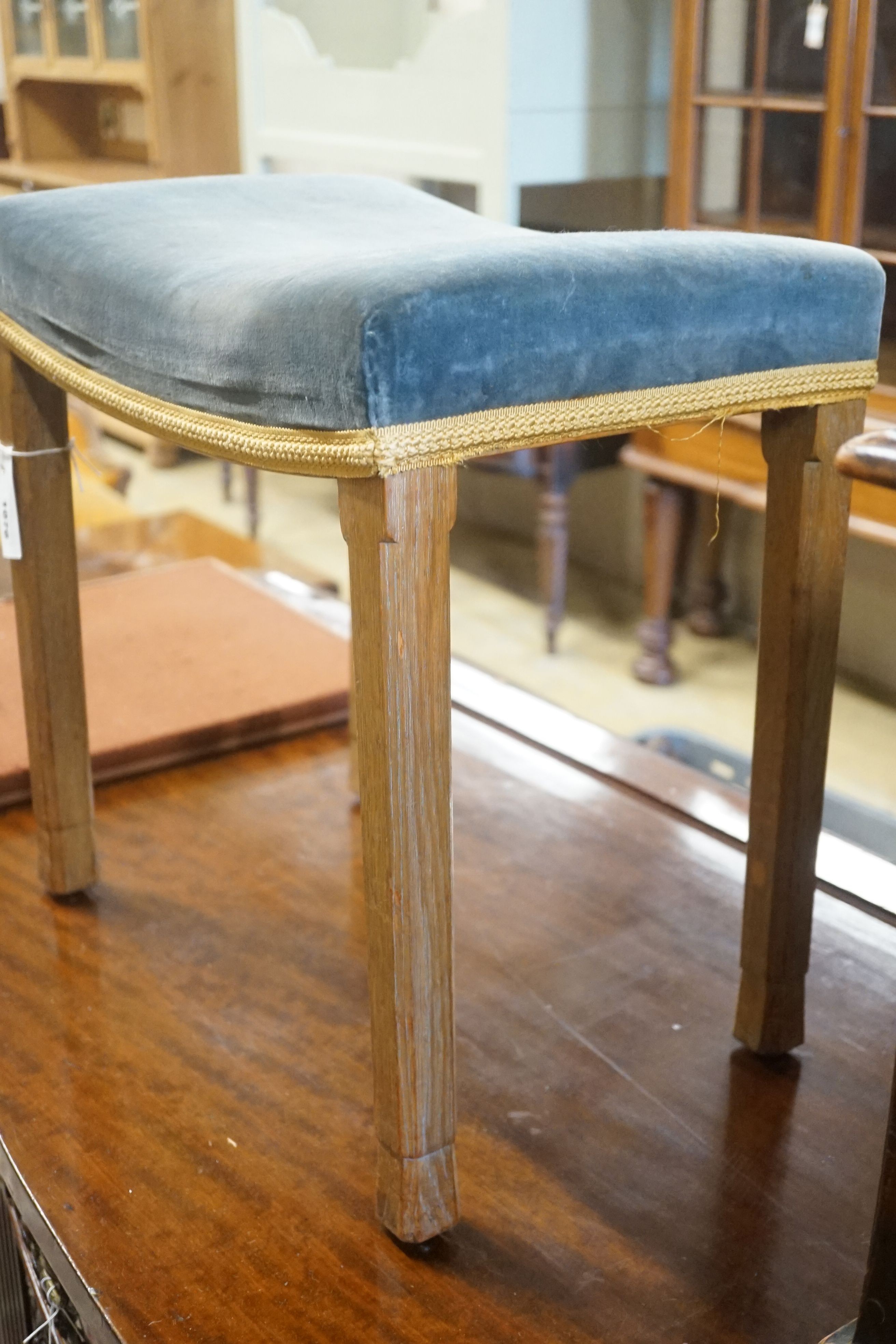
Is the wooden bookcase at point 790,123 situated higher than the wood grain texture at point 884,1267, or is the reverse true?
the wooden bookcase at point 790,123

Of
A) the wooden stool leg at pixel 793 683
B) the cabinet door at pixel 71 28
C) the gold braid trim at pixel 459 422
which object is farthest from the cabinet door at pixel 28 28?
the wooden stool leg at pixel 793 683

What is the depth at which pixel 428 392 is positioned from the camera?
63 cm

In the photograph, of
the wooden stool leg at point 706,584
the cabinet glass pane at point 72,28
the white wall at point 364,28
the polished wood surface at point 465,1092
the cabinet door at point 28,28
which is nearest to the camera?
the polished wood surface at point 465,1092

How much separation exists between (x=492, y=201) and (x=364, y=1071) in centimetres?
205

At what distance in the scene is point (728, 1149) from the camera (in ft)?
2.81

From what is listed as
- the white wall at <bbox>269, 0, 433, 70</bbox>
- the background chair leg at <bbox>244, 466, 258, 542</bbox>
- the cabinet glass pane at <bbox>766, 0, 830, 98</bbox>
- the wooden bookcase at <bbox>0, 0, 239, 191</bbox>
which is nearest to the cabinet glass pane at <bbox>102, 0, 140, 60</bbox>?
the wooden bookcase at <bbox>0, 0, 239, 191</bbox>

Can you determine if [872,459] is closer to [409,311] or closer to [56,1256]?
[409,311]

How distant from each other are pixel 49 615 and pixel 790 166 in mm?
1707

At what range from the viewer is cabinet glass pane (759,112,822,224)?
2.26 meters

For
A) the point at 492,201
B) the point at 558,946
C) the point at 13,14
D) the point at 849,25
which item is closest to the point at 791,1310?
the point at 558,946

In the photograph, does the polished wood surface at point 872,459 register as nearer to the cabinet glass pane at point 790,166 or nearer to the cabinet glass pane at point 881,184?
the cabinet glass pane at point 881,184

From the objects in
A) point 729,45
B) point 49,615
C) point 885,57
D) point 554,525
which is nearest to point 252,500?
point 554,525

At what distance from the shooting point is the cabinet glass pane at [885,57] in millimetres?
2068

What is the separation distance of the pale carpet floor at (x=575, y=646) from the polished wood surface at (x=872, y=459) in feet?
3.93
